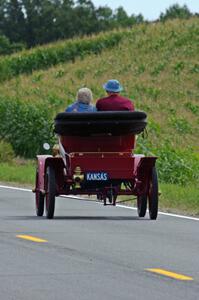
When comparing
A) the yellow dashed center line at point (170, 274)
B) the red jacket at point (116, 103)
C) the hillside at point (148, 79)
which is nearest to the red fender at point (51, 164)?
the red jacket at point (116, 103)

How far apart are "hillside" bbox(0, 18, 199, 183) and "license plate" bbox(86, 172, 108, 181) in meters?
23.9

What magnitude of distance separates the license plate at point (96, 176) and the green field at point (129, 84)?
34.8ft

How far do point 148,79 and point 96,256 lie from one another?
51.1m

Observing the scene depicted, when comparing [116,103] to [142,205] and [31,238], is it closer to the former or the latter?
[142,205]

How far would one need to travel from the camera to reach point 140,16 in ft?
629

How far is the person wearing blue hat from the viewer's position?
A: 18.8 meters

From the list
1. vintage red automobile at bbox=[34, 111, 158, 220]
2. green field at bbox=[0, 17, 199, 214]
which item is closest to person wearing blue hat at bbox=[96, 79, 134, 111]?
vintage red automobile at bbox=[34, 111, 158, 220]

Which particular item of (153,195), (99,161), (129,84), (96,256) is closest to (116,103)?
(99,161)

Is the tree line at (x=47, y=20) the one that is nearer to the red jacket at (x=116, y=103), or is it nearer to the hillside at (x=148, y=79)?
the hillside at (x=148, y=79)

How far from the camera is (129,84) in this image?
2431 inches

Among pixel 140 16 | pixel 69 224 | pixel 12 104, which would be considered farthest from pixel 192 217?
pixel 140 16

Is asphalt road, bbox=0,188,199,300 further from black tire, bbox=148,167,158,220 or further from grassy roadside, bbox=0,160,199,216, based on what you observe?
grassy roadside, bbox=0,160,199,216

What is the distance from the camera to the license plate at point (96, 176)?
1831cm

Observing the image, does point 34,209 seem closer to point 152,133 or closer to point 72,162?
point 72,162
